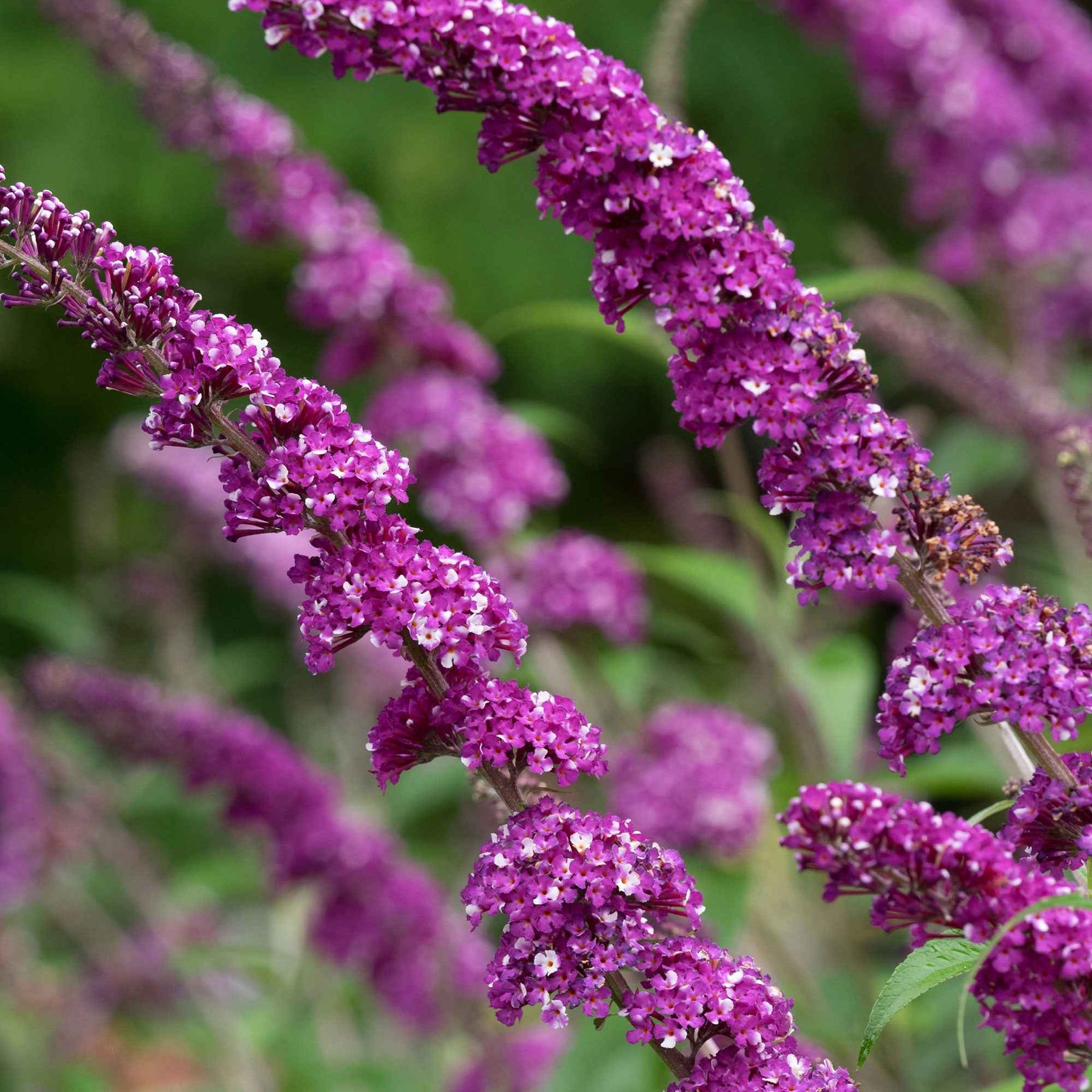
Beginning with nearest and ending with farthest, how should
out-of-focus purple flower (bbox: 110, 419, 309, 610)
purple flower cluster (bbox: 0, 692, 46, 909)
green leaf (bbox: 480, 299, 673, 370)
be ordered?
green leaf (bbox: 480, 299, 673, 370) → purple flower cluster (bbox: 0, 692, 46, 909) → out-of-focus purple flower (bbox: 110, 419, 309, 610)

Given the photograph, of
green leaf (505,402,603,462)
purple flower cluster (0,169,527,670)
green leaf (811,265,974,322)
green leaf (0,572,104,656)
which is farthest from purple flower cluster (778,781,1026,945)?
green leaf (0,572,104,656)

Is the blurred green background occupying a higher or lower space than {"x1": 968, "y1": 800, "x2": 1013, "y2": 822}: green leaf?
higher

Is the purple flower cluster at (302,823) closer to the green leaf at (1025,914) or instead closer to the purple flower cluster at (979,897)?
the purple flower cluster at (979,897)

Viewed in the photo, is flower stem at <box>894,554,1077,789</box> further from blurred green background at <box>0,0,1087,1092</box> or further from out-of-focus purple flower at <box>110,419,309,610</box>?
out-of-focus purple flower at <box>110,419,309,610</box>

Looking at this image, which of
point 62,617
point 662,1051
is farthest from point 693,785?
point 62,617

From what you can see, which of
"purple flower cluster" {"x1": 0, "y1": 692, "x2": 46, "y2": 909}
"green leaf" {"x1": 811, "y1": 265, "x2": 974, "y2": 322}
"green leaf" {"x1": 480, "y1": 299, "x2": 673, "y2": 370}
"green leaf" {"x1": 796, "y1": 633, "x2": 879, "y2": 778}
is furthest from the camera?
"purple flower cluster" {"x1": 0, "y1": 692, "x2": 46, "y2": 909}

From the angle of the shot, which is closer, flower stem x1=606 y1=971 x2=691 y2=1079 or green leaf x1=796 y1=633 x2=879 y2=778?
flower stem x1=606 y1=971 x2=691 y2=1079

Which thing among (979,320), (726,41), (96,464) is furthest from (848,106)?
(96,464)
